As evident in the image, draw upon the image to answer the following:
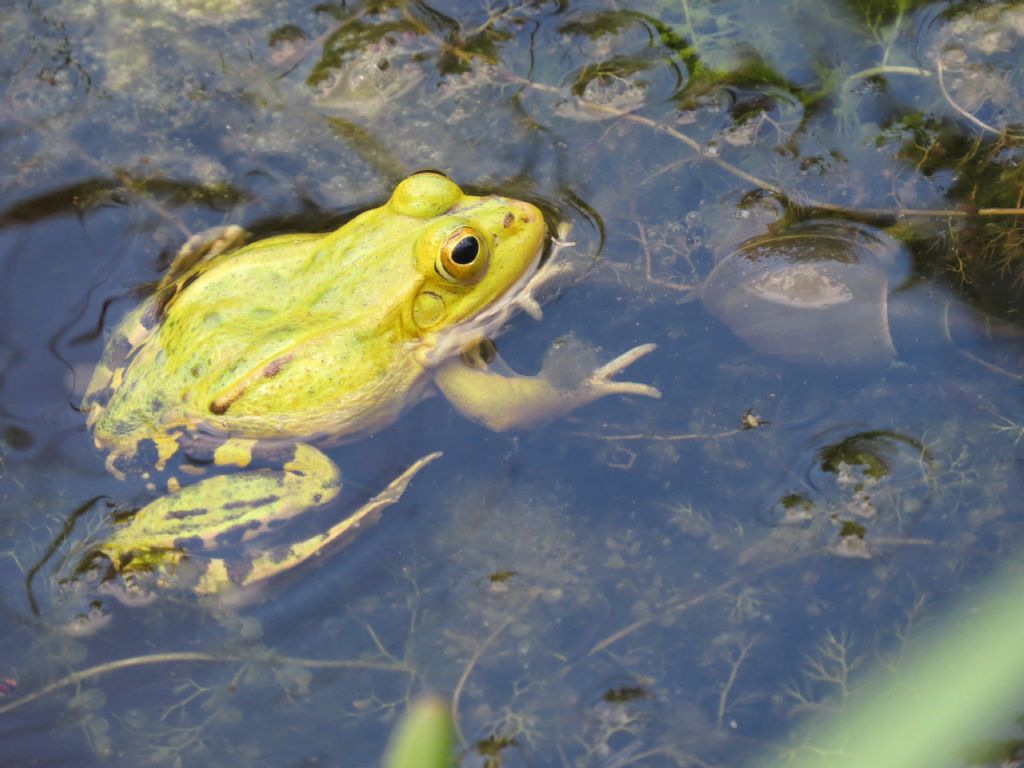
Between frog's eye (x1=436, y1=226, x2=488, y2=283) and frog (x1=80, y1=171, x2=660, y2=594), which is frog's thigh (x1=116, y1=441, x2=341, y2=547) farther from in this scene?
frog's eye (x1=436, y1=226, x2=488, y2=283)

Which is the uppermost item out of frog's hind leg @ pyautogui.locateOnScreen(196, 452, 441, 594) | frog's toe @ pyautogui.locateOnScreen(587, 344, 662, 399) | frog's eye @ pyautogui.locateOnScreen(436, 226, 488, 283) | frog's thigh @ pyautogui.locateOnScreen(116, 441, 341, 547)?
frog's eye @ pyautogui.locateOnScreen(436, 226, 488, 283)

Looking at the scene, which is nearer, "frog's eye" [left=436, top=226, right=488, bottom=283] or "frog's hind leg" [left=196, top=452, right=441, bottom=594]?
"frog's hind leg" [left=196, top=452, right=441, bottom=594]

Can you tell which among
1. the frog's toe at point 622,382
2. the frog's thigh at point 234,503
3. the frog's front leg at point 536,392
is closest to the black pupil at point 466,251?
the frog's front leg at point 536,392

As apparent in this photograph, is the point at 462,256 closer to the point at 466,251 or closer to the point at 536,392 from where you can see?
the point at 466,251

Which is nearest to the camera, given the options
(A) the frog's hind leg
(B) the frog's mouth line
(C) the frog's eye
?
(A) the frog's hind leg

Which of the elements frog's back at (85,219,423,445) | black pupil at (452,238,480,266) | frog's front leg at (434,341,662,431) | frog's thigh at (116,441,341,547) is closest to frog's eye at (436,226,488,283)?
black pupil at (452,238,480,266)

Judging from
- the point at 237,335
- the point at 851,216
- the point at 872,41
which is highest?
the point at 872,41

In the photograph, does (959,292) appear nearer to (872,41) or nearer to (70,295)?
(872,41)

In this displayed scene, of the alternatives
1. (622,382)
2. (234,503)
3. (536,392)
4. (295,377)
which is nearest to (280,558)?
(234,503)

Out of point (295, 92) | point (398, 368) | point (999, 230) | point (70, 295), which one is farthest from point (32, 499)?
point (999, 230)
